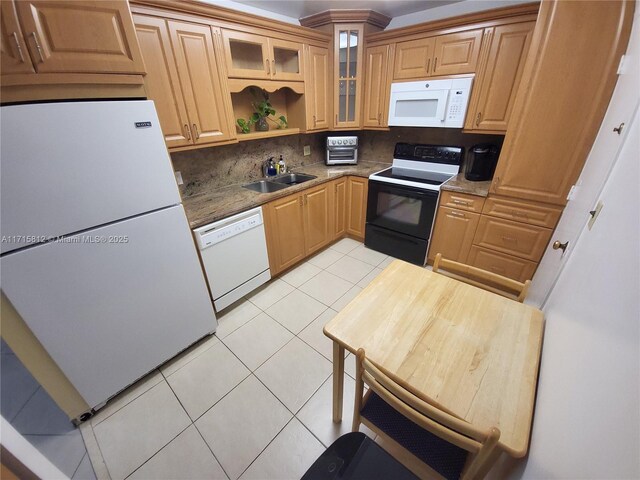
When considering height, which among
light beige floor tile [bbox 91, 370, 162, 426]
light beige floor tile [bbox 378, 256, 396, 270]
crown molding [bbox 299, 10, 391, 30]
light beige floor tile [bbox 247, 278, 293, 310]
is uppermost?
crown molding [bbox 299, 10, 391, 30]

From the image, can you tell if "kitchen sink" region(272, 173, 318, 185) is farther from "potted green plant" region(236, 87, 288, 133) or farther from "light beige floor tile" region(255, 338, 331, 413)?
"light beige floor tile" region(255, 338, 331, 413)

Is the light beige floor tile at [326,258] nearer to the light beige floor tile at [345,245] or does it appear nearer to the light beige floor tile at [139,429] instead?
the light beige floor tile at [345,245]

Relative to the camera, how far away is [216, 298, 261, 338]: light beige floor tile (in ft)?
6.48

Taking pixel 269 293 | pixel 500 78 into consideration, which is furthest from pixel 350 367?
pixel 500 78

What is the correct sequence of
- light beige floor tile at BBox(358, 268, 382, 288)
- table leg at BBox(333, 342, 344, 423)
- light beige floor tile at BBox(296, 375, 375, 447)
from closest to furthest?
table leg at BBox(333, 342, 344, 423) < light beige floor tile at BBox(296, 375, 375, 447) < light beige floor tile at BBox(358, 268, 382, 288)

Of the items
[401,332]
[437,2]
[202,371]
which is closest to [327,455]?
[401,332]

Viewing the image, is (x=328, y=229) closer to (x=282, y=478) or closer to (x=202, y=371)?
(x=202, y=371)

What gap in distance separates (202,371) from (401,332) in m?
1.39

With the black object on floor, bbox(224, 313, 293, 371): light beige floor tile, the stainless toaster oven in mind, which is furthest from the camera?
the stainless toaster oven

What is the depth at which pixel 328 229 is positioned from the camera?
2.89 m

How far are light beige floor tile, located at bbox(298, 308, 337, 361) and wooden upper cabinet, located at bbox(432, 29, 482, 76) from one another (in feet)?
7.57

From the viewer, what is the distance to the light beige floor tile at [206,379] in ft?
4.88

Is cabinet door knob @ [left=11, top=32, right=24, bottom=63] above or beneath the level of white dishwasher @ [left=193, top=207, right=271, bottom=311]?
above

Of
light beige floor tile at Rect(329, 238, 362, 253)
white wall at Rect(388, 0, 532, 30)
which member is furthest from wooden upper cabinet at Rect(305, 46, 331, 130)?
light beige floor tile at Rect(329, 238, 362, 253)
